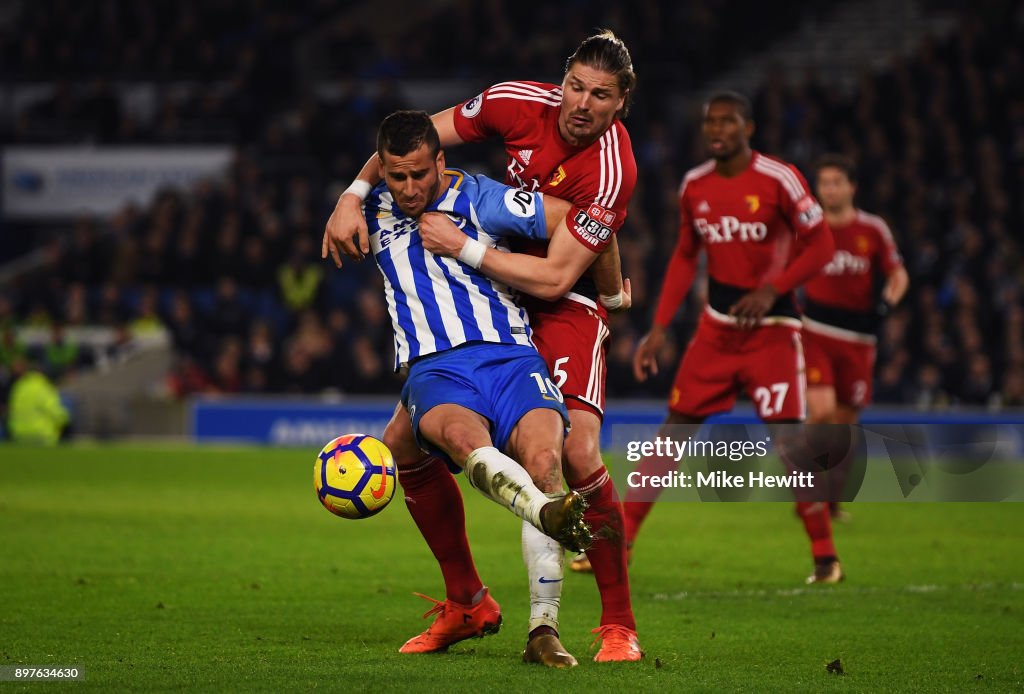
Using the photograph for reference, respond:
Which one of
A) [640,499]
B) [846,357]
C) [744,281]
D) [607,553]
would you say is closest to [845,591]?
[640,499]

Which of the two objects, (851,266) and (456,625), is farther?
(851,266)

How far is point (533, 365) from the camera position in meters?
5.51

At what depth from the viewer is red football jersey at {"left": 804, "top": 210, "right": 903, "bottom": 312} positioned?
1067cm

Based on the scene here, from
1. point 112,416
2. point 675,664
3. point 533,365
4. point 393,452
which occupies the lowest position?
point 112,416

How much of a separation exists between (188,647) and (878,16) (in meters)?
23.1

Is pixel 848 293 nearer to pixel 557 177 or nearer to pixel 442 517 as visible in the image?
pixel 557 177

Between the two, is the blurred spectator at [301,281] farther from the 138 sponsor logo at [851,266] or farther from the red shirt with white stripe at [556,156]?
the red shirt with white stripe at [556,156]

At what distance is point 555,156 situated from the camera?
5.97 m

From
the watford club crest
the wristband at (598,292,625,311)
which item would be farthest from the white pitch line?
the watford club crest

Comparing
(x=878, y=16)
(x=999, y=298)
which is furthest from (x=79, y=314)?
(x=878, y=16)

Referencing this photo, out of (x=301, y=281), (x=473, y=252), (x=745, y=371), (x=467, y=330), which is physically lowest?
(x=301, y=281)

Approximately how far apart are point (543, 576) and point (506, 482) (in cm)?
63

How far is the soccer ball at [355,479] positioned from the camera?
17.6 ft

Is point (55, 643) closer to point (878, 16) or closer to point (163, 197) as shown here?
point (163, 197)
